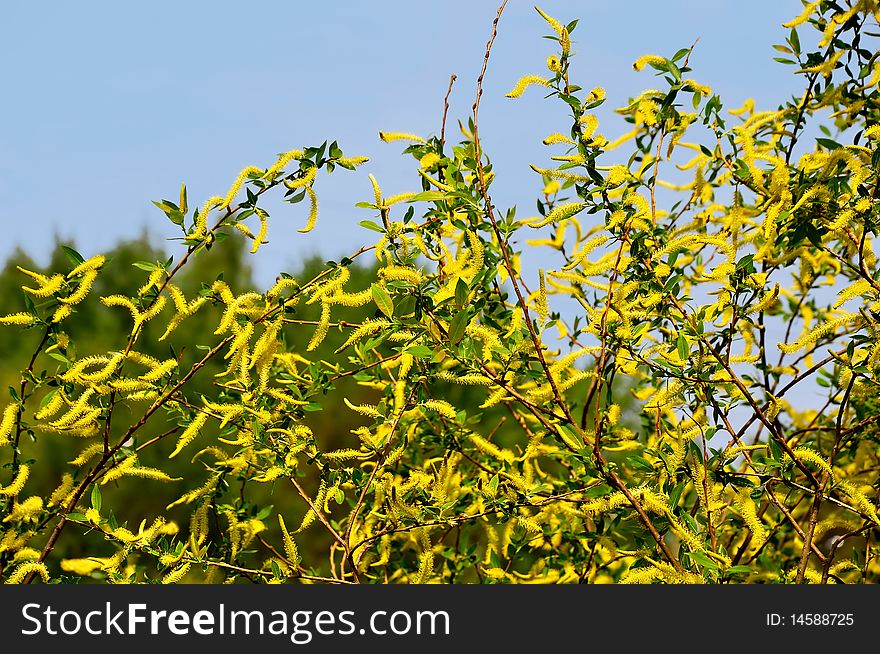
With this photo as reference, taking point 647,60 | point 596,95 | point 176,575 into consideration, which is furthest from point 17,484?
point 647,60

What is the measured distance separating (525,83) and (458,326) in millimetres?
645

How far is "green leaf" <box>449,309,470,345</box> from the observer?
2.15 metres

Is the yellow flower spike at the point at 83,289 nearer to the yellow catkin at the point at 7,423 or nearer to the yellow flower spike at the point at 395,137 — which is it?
the yellow catkin at the point at 7,423

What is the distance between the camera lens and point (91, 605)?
94.3 inches

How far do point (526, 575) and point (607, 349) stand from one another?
92 centimetres

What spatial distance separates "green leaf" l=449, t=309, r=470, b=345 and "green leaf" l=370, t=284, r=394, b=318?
0.52ft

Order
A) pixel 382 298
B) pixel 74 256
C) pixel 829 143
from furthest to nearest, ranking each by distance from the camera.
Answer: pixel 829 143 → pixel 74 256 → pixel 382 298

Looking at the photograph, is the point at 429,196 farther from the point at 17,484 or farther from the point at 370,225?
the point at 17,484

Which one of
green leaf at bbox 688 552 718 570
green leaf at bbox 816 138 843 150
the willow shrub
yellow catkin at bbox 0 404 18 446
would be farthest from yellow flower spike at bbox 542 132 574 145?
yellow catkin at bbox 0 404 18 446

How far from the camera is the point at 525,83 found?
2.30 meters

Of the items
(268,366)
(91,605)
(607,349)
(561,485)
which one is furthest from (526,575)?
(91,605)

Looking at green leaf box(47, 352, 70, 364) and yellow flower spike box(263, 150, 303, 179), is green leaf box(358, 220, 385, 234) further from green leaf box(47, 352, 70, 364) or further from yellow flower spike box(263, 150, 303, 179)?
green leaf box(47, 352, 70, 364)

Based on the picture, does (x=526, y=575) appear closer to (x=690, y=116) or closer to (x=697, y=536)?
(x=697, y=536)

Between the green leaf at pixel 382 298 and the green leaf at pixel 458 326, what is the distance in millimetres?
158
